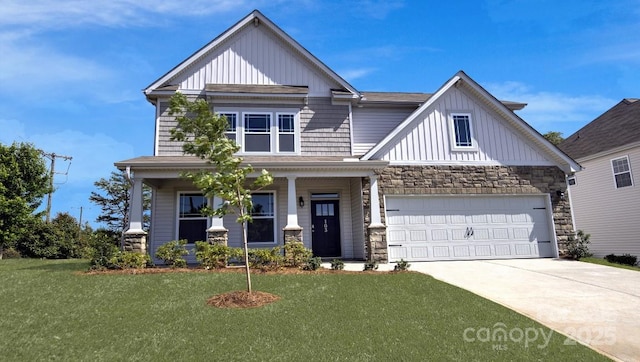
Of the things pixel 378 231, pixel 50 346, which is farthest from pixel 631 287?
pixel 50 346

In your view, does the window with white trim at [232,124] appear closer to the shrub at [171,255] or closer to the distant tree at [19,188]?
the shrub at [171,255]

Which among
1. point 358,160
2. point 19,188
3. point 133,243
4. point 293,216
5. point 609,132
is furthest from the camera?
point 19,188

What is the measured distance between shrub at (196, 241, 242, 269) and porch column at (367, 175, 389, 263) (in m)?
4.05

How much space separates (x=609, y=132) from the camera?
17.6 m

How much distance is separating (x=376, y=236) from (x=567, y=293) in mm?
5289

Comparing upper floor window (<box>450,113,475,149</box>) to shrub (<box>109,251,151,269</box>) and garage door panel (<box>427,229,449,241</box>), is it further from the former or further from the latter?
shrub (<box>109,251,151,269</box>)

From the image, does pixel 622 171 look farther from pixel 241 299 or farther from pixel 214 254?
pixel 241 299

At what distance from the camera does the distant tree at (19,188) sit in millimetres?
17656

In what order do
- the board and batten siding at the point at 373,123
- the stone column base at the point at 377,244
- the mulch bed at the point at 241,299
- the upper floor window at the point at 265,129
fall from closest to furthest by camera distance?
the mulch bed at the point at 241,299 < the stone column base at the point at 377,244 < the upper floor window at the point at 265,129 < the board and batten siding at the point at 373,123

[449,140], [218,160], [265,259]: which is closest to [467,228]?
[449,140]

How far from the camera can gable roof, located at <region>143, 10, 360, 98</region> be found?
43.7ft

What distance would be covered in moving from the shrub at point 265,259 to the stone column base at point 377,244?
3.03 m

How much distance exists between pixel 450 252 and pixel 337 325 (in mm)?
8226

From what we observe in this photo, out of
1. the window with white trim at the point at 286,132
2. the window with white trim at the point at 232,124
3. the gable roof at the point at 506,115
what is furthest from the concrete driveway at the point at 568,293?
the window with white trim at the point at 232,124
